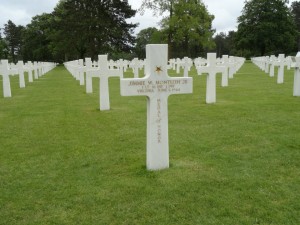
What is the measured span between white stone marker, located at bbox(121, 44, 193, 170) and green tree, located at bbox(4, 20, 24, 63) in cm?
8716

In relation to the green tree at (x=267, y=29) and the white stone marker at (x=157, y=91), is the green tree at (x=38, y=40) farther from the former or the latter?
the white stone marker at (x=157, y=91)

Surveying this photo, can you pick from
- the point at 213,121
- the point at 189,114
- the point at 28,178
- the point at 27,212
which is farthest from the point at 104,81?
Answer: the point at 27,212

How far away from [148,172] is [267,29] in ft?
171

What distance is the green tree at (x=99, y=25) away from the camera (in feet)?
146

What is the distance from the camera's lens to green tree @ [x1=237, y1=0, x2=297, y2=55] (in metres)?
52.5

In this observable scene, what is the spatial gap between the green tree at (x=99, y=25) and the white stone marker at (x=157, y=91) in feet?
133

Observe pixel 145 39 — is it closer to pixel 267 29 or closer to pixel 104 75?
pixel 267 29

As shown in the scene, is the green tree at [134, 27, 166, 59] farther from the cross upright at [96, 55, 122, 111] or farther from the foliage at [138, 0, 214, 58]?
the cross upright at [96, 55, 122, 111]

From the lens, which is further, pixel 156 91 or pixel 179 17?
pixel 179 17

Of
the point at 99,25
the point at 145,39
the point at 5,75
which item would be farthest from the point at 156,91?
the point at 145,39

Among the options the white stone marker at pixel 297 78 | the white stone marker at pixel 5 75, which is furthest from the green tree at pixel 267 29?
the white stone marker at pixel 5 75

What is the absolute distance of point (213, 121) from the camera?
7461 millimetres

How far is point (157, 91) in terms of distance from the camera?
14.7 feet

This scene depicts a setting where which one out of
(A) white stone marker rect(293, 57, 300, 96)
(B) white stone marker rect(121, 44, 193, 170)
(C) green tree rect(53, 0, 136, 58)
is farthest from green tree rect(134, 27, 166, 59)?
(B) white stone marker rect(121, 44, 193, 170)
